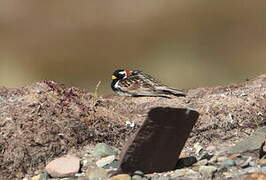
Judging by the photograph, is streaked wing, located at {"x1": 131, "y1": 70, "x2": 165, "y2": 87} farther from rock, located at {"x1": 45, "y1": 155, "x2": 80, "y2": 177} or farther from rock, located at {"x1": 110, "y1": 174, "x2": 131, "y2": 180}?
rock, located at {"x1": 110, "y1": 174, "x2": 131, "y2": 180}

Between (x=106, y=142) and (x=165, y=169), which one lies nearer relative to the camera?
(x=165, y=169)

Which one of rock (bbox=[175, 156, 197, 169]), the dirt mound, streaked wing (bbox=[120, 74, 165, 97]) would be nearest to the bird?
streaked wing (bbox=[120, 74, 165, 97])

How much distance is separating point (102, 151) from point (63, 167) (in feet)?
1.52

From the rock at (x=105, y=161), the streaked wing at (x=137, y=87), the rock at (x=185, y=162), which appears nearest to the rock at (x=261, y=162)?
the rock at (x=185, y=162)

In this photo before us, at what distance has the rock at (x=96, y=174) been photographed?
234 inches

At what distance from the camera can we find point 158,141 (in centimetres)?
582

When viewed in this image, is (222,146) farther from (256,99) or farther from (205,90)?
(205,90)

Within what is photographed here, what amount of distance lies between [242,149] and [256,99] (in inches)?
58.3

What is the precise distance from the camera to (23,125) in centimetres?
657

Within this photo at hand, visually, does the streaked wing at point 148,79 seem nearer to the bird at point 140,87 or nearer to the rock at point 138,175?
the bird at point 140,87

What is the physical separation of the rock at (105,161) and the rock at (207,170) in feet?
2.94

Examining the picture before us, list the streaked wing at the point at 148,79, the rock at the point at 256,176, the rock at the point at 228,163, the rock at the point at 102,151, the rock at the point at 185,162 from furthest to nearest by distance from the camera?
the streaked wing at the point at 148,79 → the rock at the point at 102,151 → the rock at the point at 185,162 → the rock at the point at 228,163 → the rock at the point at 256,176

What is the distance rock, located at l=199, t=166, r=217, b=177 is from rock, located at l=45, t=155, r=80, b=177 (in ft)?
3.64

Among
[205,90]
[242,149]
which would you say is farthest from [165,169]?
[205,90]
